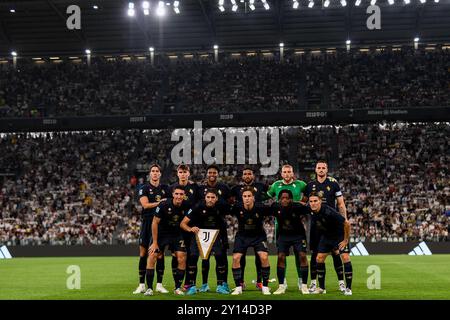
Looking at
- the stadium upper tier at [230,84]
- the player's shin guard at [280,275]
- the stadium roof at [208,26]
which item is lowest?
the player's shin guard at [280,275]

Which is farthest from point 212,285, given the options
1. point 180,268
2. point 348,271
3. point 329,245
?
point 348,271

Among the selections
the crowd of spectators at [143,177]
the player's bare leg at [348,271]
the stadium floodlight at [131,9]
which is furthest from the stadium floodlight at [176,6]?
the player's bare leg at [348,271]

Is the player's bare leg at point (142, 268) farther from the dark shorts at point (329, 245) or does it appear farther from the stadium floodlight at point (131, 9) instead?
the stadium floodlight at point (131, 9)

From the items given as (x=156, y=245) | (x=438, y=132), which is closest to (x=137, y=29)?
(x=438, y=132)

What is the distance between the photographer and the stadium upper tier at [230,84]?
4731cm

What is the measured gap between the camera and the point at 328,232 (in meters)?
13.9

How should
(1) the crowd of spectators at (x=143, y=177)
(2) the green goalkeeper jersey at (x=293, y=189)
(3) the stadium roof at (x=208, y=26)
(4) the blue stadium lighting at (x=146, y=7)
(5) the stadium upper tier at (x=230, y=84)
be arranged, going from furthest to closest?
(5) the stadium upper tier at (x=230, y=84)
(3) the stadium roof at (x=208, y=26)
(4) the blue stadium lighting at (x=146, y=7)
(1) the crowd of spectators at (x=143, y=177)
(2) the green goalkeeper jersey at (x=293, y=189)

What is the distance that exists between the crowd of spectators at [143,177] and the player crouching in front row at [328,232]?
2127 cm

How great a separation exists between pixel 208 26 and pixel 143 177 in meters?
12.1

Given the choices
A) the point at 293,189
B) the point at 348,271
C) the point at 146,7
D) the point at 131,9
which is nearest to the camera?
the point at 348,271

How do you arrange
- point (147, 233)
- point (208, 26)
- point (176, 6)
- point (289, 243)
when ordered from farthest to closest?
point (208, 26), point (176, 6), point (147, 233), point (289, 243)

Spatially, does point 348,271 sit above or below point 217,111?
below

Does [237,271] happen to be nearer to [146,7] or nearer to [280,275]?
[280,275]

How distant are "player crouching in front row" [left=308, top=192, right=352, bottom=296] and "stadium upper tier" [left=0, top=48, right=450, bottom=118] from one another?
33.3 m
